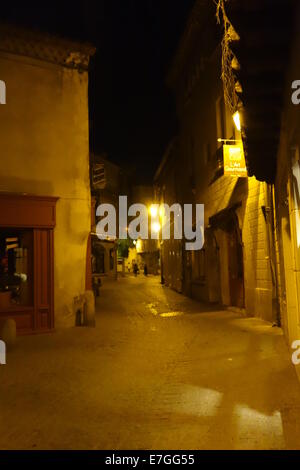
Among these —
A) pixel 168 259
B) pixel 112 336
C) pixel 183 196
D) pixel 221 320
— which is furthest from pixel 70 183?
pixel 168 259

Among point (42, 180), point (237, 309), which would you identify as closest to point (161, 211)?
point (237, 309)

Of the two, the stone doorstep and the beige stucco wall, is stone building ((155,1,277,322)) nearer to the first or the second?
the stone doorstep

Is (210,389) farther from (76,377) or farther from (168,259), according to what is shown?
(168,259)

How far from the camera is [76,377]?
6492mm

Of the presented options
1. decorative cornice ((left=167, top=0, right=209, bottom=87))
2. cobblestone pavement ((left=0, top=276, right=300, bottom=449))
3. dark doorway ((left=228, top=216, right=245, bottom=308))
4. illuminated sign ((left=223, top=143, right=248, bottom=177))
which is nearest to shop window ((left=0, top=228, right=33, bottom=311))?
cobblestone pavement ((left=0, top=276, right=300, bottom=449))

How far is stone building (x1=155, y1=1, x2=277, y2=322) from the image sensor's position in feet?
35.3

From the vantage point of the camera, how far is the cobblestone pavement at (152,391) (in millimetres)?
4254

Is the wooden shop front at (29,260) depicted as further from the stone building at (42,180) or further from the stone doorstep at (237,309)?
the stone doorstep at (237,309)

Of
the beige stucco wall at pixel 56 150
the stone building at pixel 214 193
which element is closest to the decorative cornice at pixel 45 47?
the beige stucco wall at pixel 56 150

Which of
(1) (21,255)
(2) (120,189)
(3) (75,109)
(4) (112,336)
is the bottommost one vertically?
(4) (112,336)

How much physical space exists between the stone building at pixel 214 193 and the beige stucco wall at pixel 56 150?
4086 mm

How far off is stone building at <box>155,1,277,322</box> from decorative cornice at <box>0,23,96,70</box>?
3.76 meters

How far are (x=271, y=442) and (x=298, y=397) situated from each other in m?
1.40

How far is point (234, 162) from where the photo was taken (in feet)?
35.7
